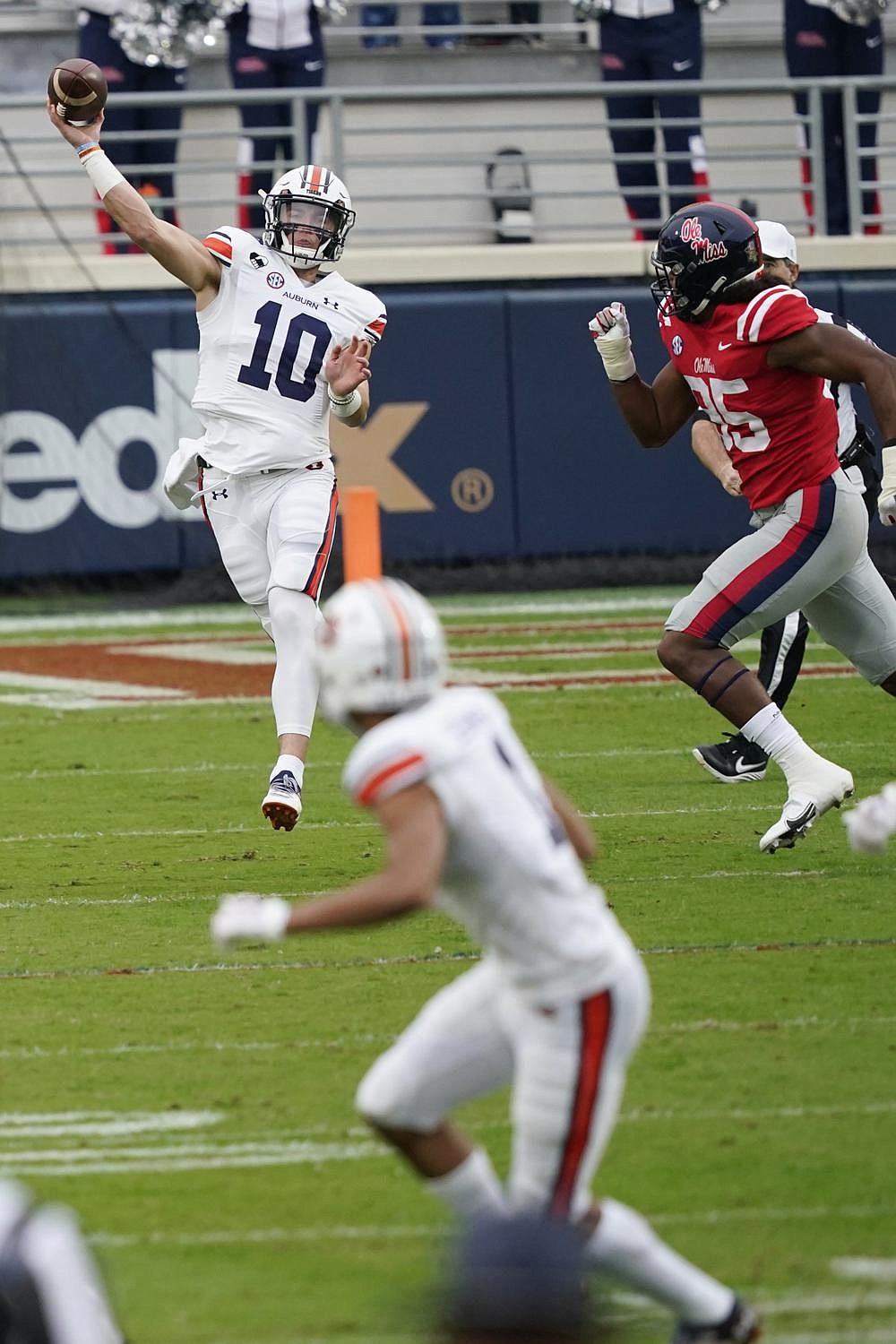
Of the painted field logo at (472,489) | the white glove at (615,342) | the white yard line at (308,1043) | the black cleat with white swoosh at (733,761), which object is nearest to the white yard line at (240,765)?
the black cleat with white swoosh at (733,761)

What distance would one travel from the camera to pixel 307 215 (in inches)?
284

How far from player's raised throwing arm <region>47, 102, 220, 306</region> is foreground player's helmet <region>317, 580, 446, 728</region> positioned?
3939 mm

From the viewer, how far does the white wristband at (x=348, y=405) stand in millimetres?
7035

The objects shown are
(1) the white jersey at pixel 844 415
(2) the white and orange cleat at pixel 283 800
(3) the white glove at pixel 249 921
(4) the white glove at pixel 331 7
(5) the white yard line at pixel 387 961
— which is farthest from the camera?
(4) the white glove at pixel 331 7

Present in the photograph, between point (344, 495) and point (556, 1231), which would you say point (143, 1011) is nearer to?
point (556, 1231)

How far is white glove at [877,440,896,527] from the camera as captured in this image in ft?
19.9

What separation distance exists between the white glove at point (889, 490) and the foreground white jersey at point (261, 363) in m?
1.85

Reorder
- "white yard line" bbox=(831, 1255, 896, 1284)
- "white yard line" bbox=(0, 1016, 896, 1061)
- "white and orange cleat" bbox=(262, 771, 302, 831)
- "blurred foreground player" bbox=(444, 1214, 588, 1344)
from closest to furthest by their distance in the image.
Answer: "blurred foreground player" bbox=(444, 1214, 588, 1344) → "white yard line" bbox=(831, 1255, 896, 1284) → "white yard line" bbox=(0, 1016, 896, 1061) → "white and orange cleat" bbox=(262, 771, 302, 831)

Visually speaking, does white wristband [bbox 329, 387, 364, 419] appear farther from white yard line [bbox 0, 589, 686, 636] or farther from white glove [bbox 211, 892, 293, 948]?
white yard line [bbox 0, 589, 686, 636]

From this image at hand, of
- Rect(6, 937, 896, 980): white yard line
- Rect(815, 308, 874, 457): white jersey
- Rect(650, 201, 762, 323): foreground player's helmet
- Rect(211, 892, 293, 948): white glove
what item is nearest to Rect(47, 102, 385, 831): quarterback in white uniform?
Rect(650, 201, 762, 323): foreground player's helmet

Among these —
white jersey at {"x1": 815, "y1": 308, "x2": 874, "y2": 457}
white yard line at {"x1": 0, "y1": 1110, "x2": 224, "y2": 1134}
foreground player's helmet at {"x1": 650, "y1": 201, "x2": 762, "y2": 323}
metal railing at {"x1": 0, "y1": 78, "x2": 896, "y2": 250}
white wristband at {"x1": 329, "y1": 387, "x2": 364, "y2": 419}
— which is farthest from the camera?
metal railing at {"x1": 0, "y1": 78, "x2": 896, "y2": 250}

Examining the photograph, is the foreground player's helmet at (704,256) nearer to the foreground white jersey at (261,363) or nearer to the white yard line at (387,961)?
the foreground white jersey at (261,363)

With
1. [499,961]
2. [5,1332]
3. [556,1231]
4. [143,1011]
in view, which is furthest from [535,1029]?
[143,1011]

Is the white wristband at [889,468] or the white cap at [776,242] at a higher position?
the white cap at [776,242]
